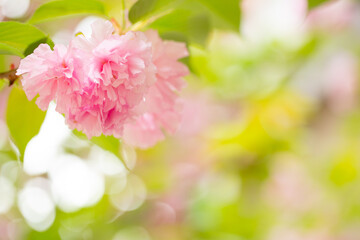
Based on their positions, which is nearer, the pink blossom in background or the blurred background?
the pink blossom in background

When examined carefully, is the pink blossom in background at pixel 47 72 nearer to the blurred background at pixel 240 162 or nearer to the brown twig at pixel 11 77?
the brown twig at pixel 11 77

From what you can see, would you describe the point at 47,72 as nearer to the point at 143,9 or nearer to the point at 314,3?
the point at 143,9

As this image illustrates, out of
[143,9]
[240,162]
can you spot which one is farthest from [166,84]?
[240,162]

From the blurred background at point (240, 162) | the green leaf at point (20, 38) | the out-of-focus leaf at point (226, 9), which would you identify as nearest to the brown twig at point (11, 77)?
the green leaf at point (20, 38)

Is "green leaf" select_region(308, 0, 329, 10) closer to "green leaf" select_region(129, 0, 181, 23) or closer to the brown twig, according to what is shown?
"green leaf" select_region(129, 0, 181, 23)

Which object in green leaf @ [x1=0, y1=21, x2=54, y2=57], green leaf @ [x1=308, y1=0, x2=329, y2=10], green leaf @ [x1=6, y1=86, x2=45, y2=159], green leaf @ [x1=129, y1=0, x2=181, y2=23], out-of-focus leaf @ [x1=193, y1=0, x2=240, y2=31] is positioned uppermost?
green leaf @ [x1=308, y1=0, x2=329, y2=10]

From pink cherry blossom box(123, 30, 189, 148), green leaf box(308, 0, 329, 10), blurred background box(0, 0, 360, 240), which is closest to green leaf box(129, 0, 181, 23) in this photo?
pink cherry blossom box(123, 30, 189, 148)

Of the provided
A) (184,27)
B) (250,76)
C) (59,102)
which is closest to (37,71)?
(59,102)

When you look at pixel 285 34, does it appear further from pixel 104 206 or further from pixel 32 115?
pixel 32 115
